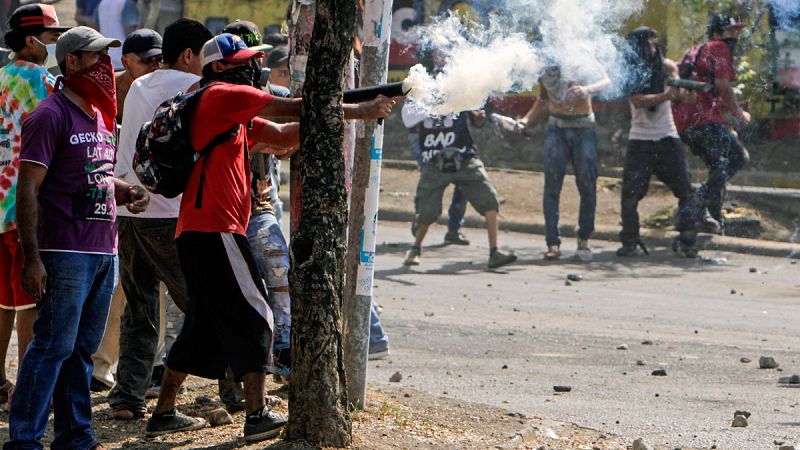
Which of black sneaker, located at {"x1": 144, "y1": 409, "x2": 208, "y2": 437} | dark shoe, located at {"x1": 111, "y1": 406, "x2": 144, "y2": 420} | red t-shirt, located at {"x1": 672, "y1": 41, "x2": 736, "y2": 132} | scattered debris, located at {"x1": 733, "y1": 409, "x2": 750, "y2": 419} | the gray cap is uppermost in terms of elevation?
red t-shirt, located at {"x1": 672, "y1": 41, "x2": 736, "y2": 132}

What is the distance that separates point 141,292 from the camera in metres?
6.27

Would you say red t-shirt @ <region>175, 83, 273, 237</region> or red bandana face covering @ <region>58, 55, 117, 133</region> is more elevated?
red bandana face covering @ <region>58, 55, 117, 133</region>

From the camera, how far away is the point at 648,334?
30.2ft

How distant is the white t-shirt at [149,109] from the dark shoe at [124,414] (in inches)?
38.7

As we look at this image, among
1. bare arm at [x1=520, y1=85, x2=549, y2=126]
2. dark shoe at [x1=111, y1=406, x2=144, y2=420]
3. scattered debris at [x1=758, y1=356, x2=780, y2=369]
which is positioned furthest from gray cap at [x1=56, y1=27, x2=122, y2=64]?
bare arm at [x1=520, y1=85, x2=549, y2=126]

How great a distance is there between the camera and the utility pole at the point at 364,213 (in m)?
6.28

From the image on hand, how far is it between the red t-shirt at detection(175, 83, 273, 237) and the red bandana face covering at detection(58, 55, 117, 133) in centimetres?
37

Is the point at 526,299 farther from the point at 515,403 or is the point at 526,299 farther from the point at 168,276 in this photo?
the point at 168,276

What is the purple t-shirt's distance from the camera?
4992mm

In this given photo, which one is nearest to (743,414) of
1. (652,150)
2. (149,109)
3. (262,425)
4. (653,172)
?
(262,425)

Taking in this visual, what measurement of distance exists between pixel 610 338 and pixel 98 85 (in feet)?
16.3

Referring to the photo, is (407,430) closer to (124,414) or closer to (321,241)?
(321,241)

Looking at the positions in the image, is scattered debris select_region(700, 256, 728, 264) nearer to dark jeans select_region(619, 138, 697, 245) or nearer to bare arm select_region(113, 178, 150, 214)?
dark jeans select_region(619, 138, 697, 245)

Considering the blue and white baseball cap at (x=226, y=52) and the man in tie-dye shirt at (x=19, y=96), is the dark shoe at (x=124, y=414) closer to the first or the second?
the man in tie-dye shirt at (x=19, y=96)
